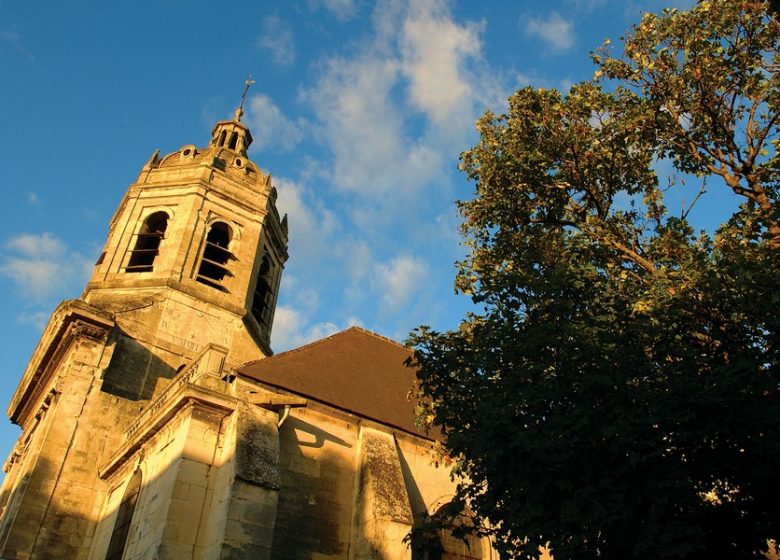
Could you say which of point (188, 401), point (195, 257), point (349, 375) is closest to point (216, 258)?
point (195, 257)

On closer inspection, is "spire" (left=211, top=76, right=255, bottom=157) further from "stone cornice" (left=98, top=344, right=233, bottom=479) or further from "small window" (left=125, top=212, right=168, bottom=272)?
"stone cornice" (left=98, top=344, right=233, bottom=479)

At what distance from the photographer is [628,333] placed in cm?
799

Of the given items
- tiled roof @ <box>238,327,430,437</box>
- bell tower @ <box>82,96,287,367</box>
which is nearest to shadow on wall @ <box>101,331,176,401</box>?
bell tower @ <box>82,96,287,367</box>

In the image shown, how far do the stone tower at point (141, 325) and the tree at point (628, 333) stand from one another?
253 inches

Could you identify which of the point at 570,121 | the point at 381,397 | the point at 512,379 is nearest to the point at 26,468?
the point at 381,397

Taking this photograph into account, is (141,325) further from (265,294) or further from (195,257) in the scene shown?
(265,294)

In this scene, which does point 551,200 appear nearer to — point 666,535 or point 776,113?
point 776,113

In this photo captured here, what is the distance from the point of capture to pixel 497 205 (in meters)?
11.6

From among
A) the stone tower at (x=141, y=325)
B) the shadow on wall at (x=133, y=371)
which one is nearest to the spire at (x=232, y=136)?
the stone tower at (x=141, y=325)

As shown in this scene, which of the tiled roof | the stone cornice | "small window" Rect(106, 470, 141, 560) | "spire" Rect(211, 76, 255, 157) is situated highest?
"spire" Rect(211, 76, 255, 157)

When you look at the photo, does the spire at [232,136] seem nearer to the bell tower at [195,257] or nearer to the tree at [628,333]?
the bell tower at [195,257]

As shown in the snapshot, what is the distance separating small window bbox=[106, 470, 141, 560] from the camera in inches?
485

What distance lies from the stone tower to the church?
48mm

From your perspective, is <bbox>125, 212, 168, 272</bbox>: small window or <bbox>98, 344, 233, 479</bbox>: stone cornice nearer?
<bbox>98, 344, 233, 479</bbox>: stone cornice
